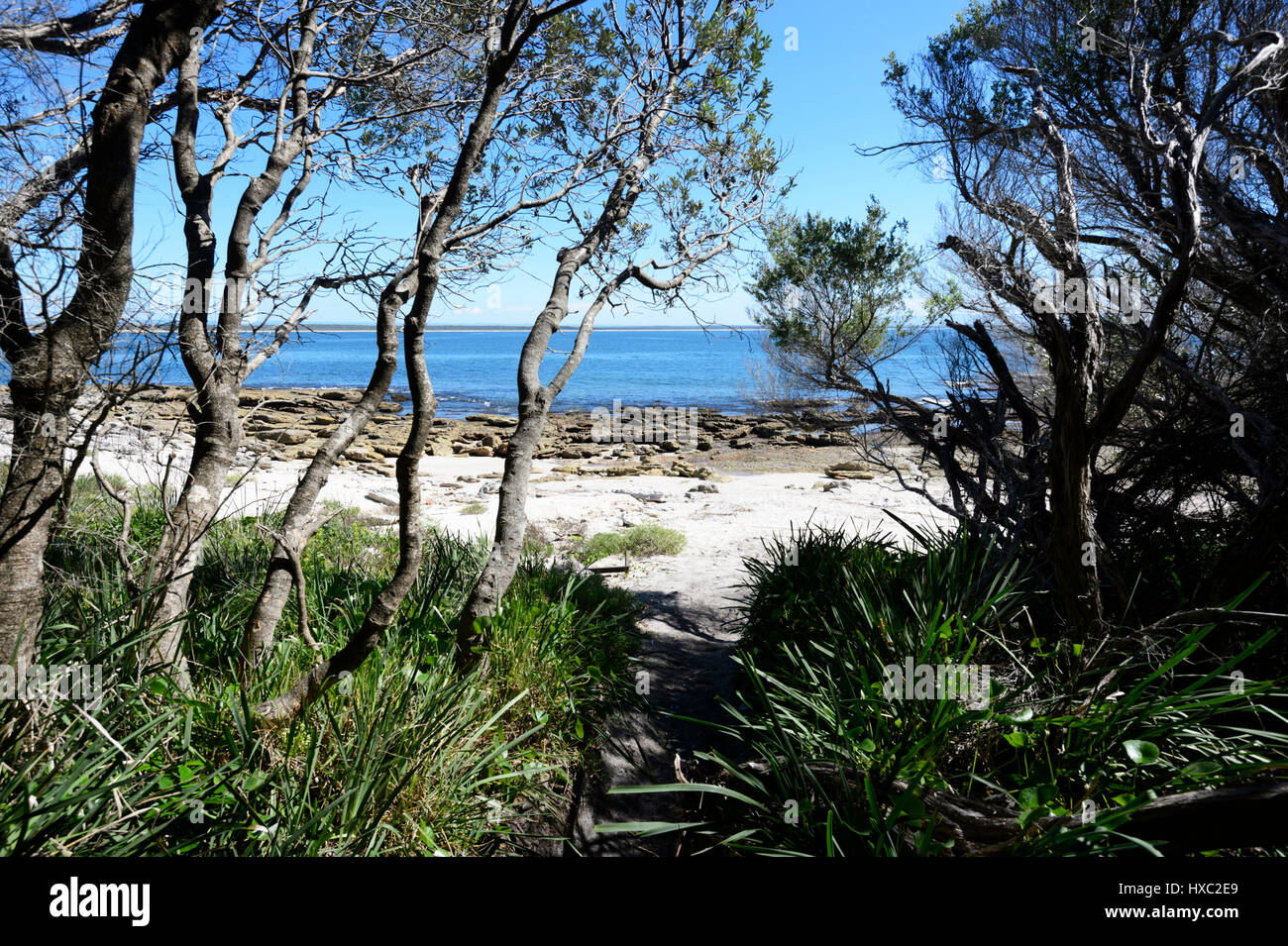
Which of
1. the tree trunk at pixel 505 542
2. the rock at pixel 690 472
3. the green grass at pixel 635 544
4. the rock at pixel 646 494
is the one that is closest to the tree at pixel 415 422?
the tree trunk at pixel 505 542

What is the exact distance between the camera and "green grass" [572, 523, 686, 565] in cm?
960

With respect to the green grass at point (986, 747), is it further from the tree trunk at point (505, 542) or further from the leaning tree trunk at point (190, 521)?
the leaning tree trunk at point (190, 521)

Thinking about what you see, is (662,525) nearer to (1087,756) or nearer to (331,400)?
(1087,756)

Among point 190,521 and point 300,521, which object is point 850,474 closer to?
point 300,521

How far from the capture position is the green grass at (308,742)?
244 centimetres

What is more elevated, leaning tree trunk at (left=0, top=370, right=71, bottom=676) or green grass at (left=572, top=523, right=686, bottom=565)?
leaning tree trunk at (left=0, top=370, right=71, bottom=676)

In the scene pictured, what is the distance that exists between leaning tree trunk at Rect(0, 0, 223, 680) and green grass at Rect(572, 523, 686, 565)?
6749 millimetres

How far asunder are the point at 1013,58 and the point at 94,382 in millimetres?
7782

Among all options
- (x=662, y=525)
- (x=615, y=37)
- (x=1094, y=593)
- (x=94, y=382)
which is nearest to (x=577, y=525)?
(x=662, y=525)

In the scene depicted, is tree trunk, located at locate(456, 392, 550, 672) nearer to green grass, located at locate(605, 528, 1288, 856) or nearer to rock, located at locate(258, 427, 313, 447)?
green grass, located at locate(605, 528, 1288, 856)

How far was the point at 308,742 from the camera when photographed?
3.12 m

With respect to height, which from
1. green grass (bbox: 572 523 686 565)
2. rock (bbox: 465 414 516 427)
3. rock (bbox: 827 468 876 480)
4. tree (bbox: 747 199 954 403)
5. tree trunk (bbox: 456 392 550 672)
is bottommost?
green grass (bbox: 572 523 686 565)

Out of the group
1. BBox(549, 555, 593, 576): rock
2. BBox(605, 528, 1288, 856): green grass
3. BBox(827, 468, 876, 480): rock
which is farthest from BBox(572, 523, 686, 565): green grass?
BBox(827, 468, 876, 480): rock

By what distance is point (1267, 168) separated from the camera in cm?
518
